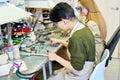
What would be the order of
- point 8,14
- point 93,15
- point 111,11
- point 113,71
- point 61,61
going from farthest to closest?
point 111,11
point 113,71
point 93,15
point 61,61
point 8,14

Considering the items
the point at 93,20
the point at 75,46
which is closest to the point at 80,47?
the point at 75,46

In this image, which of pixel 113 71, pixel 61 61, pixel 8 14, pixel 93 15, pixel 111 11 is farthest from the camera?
pixel 111 11

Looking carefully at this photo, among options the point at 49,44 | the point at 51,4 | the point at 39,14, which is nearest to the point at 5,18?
the point at 49,44

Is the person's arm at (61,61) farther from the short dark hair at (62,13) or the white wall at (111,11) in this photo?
the white wall at (111,11)

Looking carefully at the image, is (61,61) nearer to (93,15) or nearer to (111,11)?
(93,15)

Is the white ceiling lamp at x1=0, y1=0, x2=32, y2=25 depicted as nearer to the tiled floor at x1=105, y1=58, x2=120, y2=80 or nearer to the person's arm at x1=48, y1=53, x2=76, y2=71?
the person's arm at x1=48, y1=53, x2=76, y2=71

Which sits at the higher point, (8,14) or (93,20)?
(8,14)

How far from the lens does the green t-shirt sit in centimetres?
169

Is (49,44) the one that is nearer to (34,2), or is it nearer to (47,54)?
(47,54)

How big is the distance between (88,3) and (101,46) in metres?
0.53

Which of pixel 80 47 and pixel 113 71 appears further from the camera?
pixel 113 71

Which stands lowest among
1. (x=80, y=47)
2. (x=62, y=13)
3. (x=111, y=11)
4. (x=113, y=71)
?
(x=113, y=71)

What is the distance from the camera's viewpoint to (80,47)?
5.57 feet

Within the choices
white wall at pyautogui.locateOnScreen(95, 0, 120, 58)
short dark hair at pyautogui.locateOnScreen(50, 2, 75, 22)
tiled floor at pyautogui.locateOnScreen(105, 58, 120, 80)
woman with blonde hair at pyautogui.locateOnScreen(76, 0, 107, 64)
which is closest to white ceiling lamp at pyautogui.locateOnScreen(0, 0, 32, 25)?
short dark hair at pyautogui.locateOnScreen(50, 2, 75, 22)
